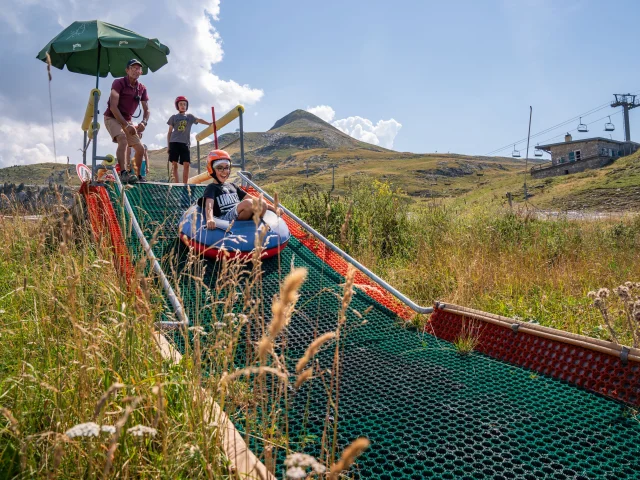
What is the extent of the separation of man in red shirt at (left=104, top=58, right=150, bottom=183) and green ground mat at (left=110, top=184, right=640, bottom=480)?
406 cm

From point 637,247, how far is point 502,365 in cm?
437

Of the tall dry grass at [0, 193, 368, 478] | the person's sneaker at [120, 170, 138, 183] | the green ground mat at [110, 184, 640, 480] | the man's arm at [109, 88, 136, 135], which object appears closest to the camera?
the tall dry grass at [0, 193, 368, 478]

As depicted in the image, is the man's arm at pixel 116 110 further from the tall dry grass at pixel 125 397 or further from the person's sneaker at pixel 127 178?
the tall dry grass at pixel 125 397

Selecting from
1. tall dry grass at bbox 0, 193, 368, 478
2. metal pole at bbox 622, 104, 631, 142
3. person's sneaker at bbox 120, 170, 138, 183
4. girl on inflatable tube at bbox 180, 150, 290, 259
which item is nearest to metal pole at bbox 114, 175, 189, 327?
tall dry grass at bbox 0, 193, 368, 478

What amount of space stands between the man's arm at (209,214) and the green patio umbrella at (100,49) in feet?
12.7

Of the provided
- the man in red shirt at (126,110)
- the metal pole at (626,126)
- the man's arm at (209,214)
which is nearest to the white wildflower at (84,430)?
the man's arm at (209,214)

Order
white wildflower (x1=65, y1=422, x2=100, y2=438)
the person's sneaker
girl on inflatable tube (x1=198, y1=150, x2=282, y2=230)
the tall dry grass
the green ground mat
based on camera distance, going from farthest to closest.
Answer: the person's sneaker < girl on inflatable tube (x1=198, y1=150, x2=282, y2=230) < the green ground mat < the tall dry grass < white wildflower (x1=65, y1=422, x2=100, y2=438)

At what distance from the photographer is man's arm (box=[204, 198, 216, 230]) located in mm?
4855

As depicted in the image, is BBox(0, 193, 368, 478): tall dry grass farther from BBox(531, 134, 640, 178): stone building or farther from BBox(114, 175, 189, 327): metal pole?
BBox(531, 134, 640, 178): stone building

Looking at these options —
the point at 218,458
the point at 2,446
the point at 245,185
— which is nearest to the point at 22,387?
the point at 2,446

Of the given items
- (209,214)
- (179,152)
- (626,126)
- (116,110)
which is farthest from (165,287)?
(626,126)

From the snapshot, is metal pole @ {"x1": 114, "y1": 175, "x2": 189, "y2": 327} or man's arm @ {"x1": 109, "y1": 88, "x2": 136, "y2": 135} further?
man's arm @ {"x1": 109, "y1": 88, "x2": 136, "y2": 135}

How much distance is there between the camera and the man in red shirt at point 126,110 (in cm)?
677

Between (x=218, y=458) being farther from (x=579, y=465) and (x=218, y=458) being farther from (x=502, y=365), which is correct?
(x=502, y=365)
